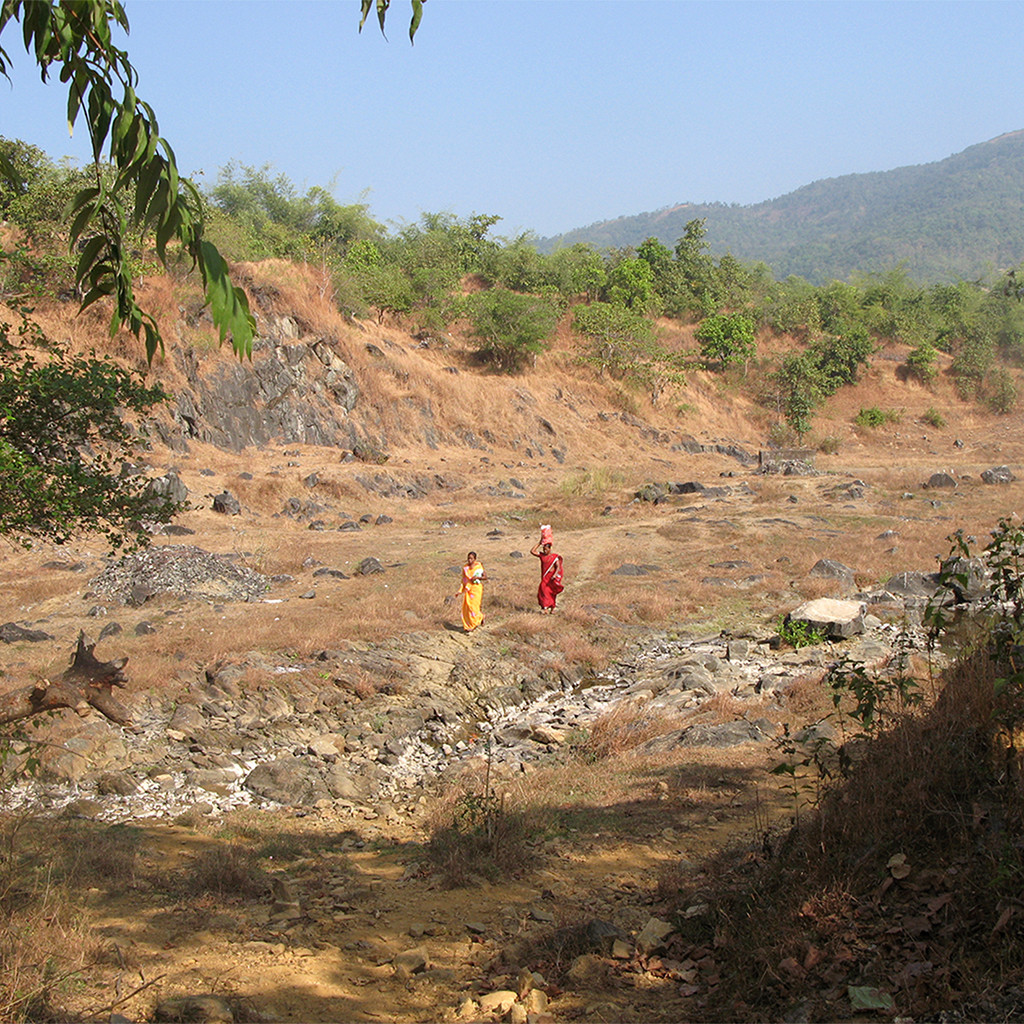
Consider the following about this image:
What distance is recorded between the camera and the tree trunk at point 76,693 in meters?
4.20

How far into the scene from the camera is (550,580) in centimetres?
1291

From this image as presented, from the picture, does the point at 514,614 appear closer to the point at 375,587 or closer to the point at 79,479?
the point at 375,587

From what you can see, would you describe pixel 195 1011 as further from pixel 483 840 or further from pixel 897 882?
pixel 897 882

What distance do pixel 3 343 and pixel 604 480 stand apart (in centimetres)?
2119

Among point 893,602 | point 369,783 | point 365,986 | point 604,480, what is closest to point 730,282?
point 604,480

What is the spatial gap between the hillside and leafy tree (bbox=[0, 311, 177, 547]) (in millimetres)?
2023

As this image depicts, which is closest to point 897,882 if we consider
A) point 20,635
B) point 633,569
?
point 20,635

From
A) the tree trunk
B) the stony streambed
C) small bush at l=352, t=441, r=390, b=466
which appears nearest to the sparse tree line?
small bush at l=352, t=441, r=390, b=466

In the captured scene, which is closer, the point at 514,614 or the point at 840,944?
the point at 840,944

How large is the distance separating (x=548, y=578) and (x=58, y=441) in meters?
7.72

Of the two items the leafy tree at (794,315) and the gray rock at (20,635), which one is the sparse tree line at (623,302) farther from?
the gray rock at (20,635)

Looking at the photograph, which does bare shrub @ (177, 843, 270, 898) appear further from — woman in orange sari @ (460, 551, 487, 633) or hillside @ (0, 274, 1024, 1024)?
woman in orange sari @ (460, 551, 487, 633)

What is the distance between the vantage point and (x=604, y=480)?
1029 inches

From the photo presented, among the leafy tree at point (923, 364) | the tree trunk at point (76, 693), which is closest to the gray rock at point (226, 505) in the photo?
the tree trunk at point (76, 693)
